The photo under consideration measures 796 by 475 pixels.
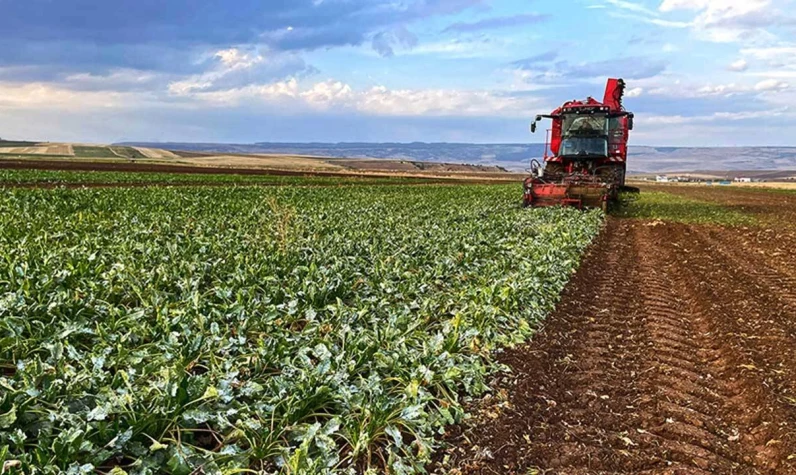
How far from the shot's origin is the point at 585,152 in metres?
20.9

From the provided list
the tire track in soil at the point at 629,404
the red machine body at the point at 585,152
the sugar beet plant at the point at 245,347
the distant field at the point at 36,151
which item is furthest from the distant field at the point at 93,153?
the tire track in soil at the point at 629,404

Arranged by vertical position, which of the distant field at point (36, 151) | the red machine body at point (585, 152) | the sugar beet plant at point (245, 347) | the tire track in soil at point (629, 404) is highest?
the distant field at point (36, 151)

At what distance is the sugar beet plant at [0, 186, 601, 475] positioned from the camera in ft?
10.6

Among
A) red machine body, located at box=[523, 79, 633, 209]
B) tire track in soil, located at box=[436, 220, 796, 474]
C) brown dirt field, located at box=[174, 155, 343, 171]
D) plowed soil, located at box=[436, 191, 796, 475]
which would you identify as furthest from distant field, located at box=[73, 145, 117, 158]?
tire track in soil, located at box=[436, 220, 796, 474]

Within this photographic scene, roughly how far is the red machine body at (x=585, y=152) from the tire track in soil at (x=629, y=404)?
12.8 meters

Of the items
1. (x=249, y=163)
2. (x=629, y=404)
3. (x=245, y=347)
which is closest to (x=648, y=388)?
(x=629, y=404)

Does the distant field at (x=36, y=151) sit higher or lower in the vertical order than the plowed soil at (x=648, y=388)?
higher

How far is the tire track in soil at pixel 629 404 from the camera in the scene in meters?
3.80

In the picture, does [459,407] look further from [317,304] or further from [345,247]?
[345,247]

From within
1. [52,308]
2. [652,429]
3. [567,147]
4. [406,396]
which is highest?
[567,147]

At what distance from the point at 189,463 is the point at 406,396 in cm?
150

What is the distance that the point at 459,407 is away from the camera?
4.21 m

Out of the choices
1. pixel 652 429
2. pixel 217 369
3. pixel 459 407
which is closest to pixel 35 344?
pixel 217 369

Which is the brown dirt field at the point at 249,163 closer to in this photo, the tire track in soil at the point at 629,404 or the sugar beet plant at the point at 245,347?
the sugar beet plant at the point at 245,347
